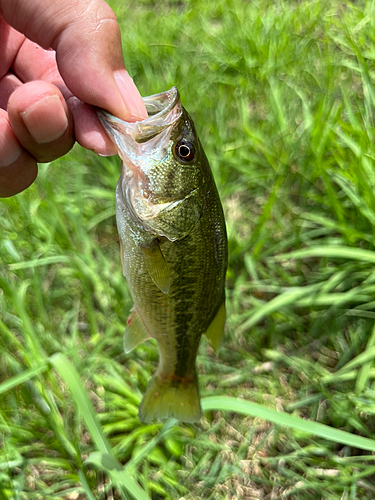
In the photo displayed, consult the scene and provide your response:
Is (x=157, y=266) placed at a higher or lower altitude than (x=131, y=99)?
lower

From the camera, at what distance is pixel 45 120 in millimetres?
Answer: 1549

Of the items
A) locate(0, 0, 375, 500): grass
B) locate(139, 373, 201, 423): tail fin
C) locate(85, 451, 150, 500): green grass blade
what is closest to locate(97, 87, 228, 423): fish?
locate(139, 373, 201, 423): tail fin

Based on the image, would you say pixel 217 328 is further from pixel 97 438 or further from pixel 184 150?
pixel 184 150

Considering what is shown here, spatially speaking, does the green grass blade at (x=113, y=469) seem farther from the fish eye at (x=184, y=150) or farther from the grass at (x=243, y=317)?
the fish eye at (x=184, y=150)

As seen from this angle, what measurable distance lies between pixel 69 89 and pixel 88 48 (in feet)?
0.60

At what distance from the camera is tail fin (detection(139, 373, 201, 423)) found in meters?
1.79

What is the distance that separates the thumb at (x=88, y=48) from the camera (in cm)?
158

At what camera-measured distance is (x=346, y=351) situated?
234 centimetres

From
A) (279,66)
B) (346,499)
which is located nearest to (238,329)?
(346,499)

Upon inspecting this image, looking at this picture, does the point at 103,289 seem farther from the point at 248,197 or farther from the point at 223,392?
the point at 248,197

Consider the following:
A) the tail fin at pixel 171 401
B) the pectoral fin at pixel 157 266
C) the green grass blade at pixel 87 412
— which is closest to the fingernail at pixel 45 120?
the pectoral fin at pixel 157 266

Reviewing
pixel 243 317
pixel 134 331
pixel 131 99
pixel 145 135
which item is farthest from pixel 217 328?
pixel 131 99

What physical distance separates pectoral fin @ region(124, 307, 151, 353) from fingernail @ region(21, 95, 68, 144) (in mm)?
815

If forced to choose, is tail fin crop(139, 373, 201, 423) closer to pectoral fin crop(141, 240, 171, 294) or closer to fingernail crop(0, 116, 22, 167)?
pectoral fin crop(141, 240, 171, 294)
